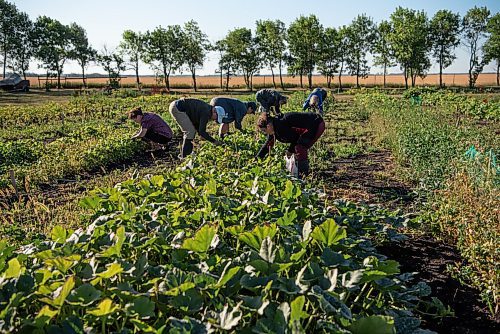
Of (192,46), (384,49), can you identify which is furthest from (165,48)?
(384,49)

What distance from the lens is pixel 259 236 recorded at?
213 cm

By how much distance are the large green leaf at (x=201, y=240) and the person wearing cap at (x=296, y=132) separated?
3446 mm

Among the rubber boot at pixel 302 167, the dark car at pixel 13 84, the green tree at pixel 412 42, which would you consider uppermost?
the green tree at pixel 412 42

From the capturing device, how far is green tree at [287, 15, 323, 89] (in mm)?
43969

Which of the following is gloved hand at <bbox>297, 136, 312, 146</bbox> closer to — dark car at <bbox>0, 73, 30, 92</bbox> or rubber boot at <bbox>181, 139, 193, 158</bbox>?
rubber boot at <bbox>181, 139, 193, 158</bbox>

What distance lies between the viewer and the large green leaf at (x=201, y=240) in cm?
203

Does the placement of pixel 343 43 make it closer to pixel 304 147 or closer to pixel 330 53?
pixel 330 53

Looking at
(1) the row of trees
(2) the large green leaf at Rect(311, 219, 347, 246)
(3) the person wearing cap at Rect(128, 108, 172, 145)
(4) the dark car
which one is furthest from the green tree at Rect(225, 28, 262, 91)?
(2) the large green leaf at Rect(311, 219, 347, 246)

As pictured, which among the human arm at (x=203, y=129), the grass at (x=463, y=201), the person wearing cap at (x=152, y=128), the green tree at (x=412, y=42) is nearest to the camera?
the grass at (x=463, y=201)

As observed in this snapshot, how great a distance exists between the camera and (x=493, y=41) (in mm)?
41875

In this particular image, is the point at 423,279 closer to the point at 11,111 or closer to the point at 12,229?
the point at 12,229

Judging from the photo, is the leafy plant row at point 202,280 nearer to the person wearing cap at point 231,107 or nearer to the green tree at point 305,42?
the person wearing cap at point 231,107

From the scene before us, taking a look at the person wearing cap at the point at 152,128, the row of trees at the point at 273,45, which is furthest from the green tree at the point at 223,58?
the person wearing cap at the point at 152,128

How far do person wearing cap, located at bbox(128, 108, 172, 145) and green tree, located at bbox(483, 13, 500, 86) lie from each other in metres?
42.0
